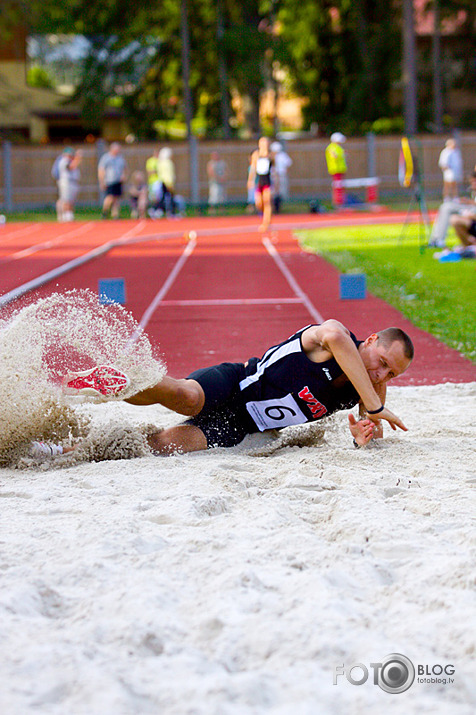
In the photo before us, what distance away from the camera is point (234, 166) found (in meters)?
31.9

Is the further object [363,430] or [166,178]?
[166,178]

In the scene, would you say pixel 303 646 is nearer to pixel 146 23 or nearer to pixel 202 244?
pixel 202 244

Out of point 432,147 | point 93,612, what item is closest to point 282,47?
point 432,147

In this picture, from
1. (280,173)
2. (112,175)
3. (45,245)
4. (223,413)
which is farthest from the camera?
(280,173)

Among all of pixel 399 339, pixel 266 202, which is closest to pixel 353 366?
pixel 399 339

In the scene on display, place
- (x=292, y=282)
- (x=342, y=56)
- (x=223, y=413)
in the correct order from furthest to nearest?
(x=342, y=56) < (x=292, y=282) < (x=223, y=413)

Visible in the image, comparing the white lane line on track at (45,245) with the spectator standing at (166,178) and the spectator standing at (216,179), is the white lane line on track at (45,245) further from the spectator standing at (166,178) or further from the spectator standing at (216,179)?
the spectator standing at (216,179)

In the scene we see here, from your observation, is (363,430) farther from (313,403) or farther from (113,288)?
(113,288)

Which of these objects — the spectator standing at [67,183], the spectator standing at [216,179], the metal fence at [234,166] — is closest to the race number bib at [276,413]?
the spectator standing at [67,183]

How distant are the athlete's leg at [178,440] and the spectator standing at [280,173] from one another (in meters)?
23.7

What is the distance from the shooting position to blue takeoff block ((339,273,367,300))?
10281 mm

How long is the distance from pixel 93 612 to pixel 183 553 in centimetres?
50

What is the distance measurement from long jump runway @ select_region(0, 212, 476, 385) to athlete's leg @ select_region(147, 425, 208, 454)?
6.41 feet

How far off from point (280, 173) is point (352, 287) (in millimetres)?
20387
